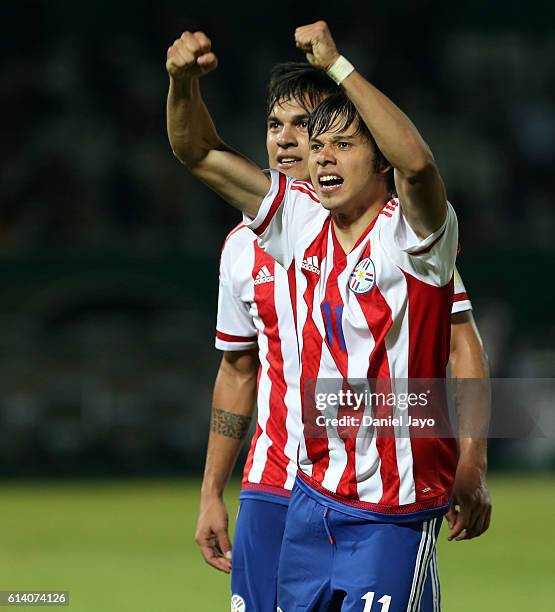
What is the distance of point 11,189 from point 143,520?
5.94m

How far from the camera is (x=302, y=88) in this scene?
4945mm

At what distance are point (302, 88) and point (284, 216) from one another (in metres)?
1.07

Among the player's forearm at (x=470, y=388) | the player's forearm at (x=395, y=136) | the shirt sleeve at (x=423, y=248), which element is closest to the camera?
the player's forearm at (x=395, y=136)

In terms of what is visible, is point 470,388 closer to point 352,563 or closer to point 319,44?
point 352,563

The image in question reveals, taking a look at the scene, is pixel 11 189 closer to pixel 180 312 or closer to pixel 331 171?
pixel 180 312

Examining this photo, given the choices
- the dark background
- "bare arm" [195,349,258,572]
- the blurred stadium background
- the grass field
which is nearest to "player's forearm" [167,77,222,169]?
"bare arm" [195,349,258,572]

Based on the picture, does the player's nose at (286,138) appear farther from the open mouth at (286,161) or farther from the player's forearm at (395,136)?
the player's forearm at (395,136)

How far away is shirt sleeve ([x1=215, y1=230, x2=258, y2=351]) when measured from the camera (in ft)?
16.0

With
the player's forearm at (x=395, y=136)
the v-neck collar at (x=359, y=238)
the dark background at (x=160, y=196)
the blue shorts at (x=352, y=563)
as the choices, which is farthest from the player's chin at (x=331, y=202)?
the dark background at (x=160, y=196)

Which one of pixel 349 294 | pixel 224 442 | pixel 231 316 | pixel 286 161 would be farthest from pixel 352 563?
pixel 286 161

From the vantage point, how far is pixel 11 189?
635 inches

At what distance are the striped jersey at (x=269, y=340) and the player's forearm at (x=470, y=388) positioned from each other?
11 centimetres

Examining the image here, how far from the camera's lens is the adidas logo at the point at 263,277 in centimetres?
473

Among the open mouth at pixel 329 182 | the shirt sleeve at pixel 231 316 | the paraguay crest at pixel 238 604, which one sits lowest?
the paraguay crest at pixel 238 604
